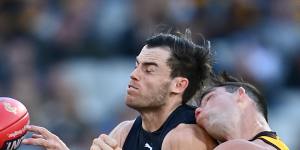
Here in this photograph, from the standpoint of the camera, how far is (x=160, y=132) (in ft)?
23.0

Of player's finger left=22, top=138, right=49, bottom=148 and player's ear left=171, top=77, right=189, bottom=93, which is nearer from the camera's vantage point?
player's finger left=22, top=138, right=49, bottom=148

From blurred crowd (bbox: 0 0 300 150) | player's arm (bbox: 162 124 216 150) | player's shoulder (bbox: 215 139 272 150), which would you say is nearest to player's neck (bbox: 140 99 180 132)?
player's arm (bbox: 162 124 216 150)

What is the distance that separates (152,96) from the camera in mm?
7008

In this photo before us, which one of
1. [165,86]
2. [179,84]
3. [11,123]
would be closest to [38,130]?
[11,123]

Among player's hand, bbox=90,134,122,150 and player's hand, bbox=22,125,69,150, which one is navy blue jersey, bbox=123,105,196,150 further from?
player's hand, bbox=22,125,69,150

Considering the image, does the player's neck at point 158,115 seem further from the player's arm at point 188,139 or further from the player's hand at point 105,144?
the player's hand at point 105,144

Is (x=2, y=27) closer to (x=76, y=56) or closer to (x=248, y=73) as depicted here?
(x=76, y=56)

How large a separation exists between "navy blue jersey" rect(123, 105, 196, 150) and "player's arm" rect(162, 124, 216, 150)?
95mm

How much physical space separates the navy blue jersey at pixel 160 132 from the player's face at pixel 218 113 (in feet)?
0.40

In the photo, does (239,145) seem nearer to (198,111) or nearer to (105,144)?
(198,111)

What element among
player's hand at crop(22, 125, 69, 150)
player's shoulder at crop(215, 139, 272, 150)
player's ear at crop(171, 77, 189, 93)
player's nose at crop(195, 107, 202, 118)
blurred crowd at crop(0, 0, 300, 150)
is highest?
player's ear at crop(171, 77, 189, 93)

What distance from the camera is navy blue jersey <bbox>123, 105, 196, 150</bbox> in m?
6.94

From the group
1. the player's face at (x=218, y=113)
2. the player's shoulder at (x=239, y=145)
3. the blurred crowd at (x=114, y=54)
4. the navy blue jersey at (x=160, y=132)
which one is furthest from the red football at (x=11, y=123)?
the blurred crowd at (x=114, y=54)

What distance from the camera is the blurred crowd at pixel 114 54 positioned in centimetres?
1098
